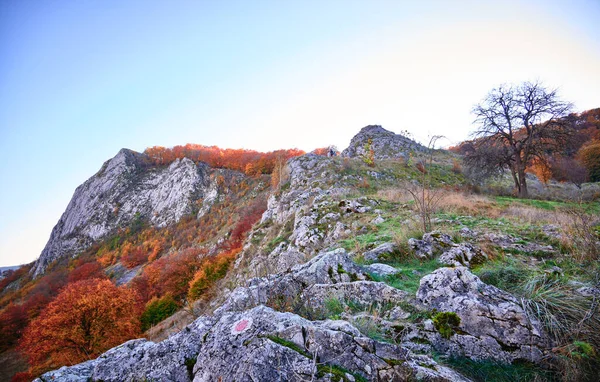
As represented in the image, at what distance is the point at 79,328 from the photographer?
16.2 m

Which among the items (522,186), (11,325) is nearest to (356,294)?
(522,186)

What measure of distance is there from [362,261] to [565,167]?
1462 inches

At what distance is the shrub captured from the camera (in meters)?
23.1

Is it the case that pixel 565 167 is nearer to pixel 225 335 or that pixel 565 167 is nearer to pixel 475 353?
pixel 475 353

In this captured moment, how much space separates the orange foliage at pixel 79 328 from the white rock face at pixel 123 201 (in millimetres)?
41623

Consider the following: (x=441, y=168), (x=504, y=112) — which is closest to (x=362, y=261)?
(x=504, y=112)

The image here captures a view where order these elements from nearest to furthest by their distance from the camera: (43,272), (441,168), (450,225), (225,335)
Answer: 1. (225,335)
2. (450,225)
3. (441,168)
4. (43,272)

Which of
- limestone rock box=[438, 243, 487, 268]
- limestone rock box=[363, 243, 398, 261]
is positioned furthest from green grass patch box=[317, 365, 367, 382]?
limestone rock box=[363, 243, 398, 261]

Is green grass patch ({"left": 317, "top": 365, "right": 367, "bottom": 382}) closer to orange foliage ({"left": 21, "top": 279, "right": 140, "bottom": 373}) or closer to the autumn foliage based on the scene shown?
orange foliage ({"left": 21, "top": 279, "right": 140, "bottom": 373})

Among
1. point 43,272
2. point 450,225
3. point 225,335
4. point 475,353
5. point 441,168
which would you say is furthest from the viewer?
point 43,272

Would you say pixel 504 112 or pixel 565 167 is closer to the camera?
pixel 504 112

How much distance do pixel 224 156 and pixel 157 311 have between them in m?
55.0

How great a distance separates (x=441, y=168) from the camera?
87.7ft

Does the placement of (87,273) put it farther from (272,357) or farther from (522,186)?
(522,186)
